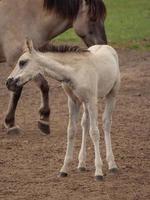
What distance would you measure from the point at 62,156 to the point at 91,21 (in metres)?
2.37

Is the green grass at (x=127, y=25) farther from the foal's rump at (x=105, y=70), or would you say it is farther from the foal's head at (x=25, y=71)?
the foal's head at (x=25, y=71)

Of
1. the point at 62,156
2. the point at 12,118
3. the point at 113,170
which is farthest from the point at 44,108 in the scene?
the point at 113,170

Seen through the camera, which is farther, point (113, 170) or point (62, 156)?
point (62, 156)

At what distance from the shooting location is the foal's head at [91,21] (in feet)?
33.5

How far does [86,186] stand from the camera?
7.31 meters

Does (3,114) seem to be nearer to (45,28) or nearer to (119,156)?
(45,28)

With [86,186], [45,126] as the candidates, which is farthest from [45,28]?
[86,186]

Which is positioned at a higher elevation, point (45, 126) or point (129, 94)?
point (45, 126)

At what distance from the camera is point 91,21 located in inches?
404

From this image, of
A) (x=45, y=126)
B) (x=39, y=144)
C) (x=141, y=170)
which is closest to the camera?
(x=141, y=170)

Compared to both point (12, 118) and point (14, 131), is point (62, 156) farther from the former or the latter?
point (12, 118)

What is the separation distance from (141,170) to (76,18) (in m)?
3.04

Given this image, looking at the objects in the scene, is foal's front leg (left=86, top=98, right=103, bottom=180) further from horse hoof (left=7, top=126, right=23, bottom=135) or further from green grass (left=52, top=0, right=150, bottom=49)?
green grass (left=52, top=0, right=150, bottom=49)

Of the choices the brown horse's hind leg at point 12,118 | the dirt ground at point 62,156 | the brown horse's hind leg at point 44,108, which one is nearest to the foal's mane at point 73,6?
the brown horse's hind leg at point 44,108
